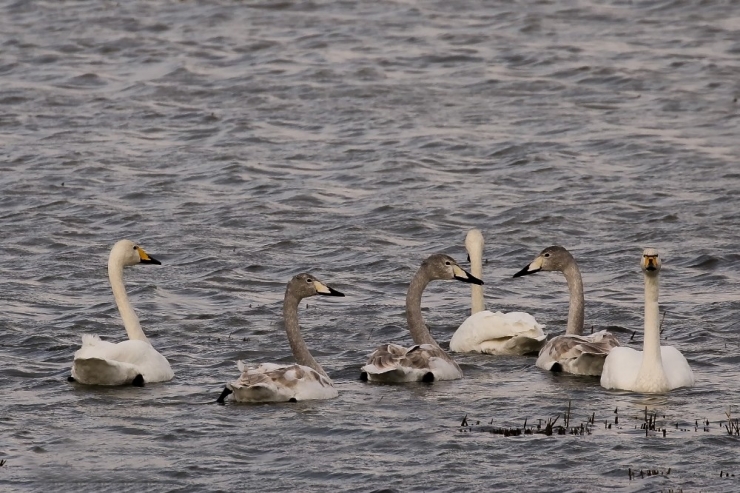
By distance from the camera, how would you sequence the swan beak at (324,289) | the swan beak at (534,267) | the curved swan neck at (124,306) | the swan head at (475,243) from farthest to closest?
the swan head at (475,243), the swan beak at (534,267), the curved swan neck at (124,306), the swan beak at (324,289)

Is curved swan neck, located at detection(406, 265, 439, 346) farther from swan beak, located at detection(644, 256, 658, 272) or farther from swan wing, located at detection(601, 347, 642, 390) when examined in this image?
swan beak, located at detection(644, 256, 658, 272)

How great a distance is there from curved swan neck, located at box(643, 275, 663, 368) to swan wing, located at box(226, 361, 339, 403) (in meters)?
2.38

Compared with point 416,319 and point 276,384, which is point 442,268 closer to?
point 416,319

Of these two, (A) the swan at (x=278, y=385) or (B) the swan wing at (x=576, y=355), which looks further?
(B) the swan wing at (x=576, y=355)

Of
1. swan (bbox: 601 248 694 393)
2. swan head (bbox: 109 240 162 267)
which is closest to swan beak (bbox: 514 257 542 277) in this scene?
swan (bbox: 601 248 694 393)

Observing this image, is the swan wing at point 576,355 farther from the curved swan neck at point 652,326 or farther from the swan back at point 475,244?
the swan back at point 475,244

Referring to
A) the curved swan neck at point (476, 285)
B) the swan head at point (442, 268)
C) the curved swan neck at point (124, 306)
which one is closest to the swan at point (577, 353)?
the swan head at point (442, 268)

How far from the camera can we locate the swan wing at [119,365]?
1212 centimetres

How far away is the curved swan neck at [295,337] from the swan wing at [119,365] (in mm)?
990

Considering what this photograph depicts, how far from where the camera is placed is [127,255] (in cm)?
1403

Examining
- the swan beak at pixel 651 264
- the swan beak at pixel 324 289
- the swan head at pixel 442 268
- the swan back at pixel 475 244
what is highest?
the swan beak at pixel 651 264

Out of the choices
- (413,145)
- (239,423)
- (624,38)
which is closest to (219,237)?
(413,145)

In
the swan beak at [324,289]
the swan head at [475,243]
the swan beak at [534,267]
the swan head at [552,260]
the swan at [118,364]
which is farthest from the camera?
the swan head at [475,243]

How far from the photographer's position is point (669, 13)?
30578mm
